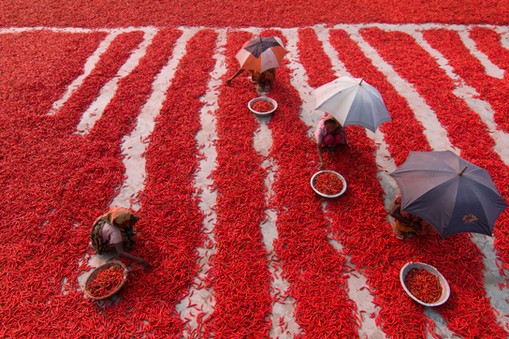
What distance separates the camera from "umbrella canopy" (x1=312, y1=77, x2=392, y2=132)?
4.38m

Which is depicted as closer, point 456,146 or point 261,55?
point 456,146

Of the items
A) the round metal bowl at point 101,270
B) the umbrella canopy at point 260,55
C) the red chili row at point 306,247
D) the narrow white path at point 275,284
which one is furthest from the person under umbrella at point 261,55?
the round metal bowl at point 101,270

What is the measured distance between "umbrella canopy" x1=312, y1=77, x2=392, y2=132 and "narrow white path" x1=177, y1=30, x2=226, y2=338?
2.27 metres

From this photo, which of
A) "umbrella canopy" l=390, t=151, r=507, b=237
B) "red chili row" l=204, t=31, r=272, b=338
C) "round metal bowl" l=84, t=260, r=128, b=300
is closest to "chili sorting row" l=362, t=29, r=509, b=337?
"umbrella canopy" l=390, t=151, r=507, b=237

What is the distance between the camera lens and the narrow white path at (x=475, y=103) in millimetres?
5598

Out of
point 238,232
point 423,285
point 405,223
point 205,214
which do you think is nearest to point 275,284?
point 238,232

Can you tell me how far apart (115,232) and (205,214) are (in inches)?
53.3

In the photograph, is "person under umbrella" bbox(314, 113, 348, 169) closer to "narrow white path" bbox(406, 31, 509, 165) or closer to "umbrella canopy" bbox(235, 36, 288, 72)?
"umbrella canopy" bbox(235, 36, 288, 72)

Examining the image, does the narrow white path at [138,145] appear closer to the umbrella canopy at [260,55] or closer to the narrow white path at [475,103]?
the umbrella canopy at [260,55]

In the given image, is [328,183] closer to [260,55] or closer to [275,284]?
[275,284]

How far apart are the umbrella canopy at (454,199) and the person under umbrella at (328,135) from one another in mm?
1800

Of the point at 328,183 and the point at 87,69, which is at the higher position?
the point at 87,69

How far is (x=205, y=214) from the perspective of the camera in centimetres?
465

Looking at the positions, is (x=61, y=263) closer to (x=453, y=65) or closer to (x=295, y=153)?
(x=295, y=153)
